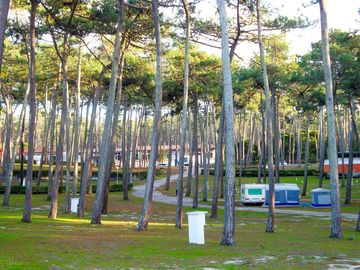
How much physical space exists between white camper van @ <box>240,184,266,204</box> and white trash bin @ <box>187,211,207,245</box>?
21026 millimetres

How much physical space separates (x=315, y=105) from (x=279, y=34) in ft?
37.7

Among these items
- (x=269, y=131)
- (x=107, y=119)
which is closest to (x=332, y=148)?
(x=269, y=131)

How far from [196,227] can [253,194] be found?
21636 mm

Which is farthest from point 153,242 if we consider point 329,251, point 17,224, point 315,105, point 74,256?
point 315,105

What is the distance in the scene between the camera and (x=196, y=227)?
12047 mm

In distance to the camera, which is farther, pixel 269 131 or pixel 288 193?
pixel 288 193

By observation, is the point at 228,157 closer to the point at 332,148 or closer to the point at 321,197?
the point at 332,148

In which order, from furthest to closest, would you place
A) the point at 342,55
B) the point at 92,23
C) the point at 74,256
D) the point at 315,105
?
the point at 315,105, the point at 342,55, the point at 92,23, the point at 74,256

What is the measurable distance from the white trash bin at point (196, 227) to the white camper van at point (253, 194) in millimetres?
21026

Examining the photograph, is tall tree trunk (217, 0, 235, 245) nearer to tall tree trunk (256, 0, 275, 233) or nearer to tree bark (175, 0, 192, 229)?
tall tree trunk (256, 0, 275, 233)

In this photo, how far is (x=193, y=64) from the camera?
84.1 feet

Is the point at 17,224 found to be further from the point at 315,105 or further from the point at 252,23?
the point at 315,105

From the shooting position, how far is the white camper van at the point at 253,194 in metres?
32.8

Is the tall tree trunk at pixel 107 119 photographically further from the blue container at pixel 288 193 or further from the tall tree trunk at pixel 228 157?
the blue container at pixel 288 193
